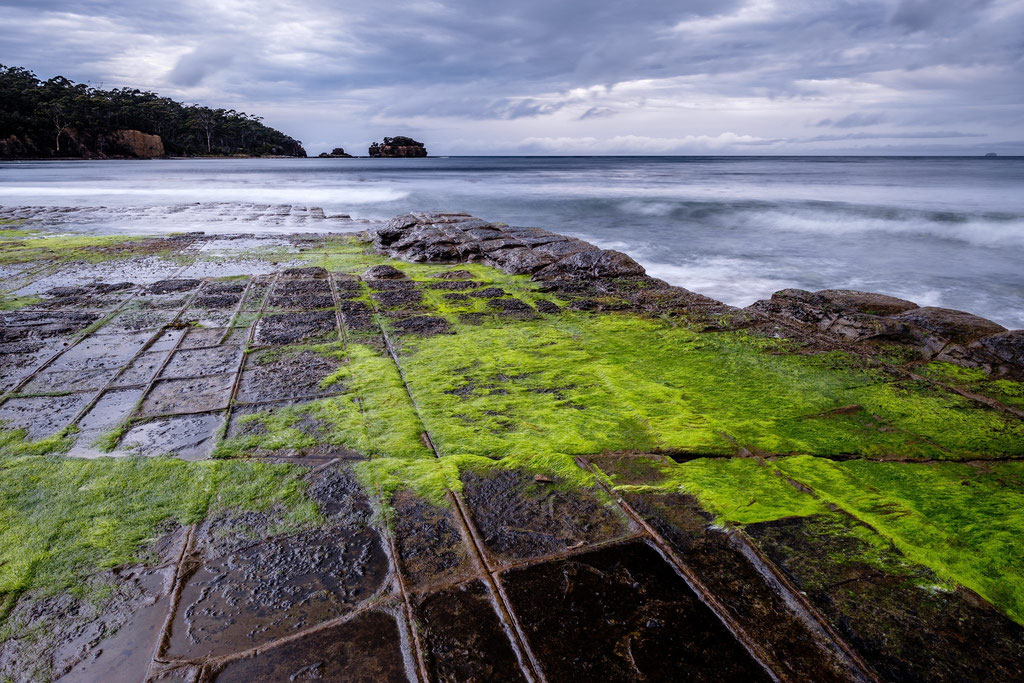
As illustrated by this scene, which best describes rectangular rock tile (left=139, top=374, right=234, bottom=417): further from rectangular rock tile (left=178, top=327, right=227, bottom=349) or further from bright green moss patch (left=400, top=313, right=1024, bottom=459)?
bright green moss patch (left=400, top=313, right=1024, bottom=459)

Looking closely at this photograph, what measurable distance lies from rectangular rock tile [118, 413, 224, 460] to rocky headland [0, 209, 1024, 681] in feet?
0.07

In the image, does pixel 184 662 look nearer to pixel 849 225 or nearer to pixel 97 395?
pixel 97 395

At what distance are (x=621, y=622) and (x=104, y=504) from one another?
6.56ft

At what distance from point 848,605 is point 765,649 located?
0.37 metres

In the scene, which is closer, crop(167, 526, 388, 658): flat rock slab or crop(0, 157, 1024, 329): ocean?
crop(167, 526, 388, 658): flat rock slab

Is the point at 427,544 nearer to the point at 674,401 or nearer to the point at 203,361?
the point at 674,401

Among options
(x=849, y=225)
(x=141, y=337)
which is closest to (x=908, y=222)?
(x=849, y=225)

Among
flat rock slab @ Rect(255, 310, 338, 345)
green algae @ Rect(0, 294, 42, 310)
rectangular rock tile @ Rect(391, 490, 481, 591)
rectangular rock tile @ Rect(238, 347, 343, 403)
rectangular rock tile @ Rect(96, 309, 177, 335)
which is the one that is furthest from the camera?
green algae @ Rect(0, 294, 42, 310)

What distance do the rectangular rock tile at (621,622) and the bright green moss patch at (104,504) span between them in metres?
0.94

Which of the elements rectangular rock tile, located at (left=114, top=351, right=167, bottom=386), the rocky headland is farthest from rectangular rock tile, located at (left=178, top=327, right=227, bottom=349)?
rectangular rock tile, located at (left=114, top=351, right=167, bottom=386)

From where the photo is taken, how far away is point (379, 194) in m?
26.6

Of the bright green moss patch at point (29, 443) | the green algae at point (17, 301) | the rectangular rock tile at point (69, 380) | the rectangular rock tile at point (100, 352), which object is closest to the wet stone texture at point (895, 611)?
the bright green moss patch at point (29, 443)

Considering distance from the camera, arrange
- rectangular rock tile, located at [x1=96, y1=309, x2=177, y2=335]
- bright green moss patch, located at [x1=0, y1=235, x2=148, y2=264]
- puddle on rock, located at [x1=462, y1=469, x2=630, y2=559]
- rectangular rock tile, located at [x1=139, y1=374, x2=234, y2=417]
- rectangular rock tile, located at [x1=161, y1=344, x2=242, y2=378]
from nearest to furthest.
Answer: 1. puddle on rock, located at [x1=462, y1=469, x2=630, y2=559]
2. rectangular rock tile, located at [x1=139, y1=374, x2=234, y2=417]
3. rectangular rock tile, located at [x1=161, y1=344, x2=242, y2=378]
4. rectangular rock tile, located at [x1=96, y1=309, x2=177, y2=335]
5. bright green moss patch, located at [x1=0, y1=235, x2=148, y2=264]

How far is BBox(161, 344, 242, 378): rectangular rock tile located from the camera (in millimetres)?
3404
